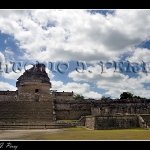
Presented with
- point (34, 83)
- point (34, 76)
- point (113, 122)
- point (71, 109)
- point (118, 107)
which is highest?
point (34, 76)

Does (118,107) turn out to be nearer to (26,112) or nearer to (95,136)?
(26,112)

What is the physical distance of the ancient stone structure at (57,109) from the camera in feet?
60.0

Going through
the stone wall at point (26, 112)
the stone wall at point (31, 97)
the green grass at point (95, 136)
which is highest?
the stone wall at point (31, 97)

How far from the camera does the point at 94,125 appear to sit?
17.6 m

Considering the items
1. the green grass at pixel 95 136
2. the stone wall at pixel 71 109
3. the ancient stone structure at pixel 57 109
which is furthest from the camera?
the stone wall at pixel 71 109

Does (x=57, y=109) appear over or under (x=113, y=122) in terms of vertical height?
over

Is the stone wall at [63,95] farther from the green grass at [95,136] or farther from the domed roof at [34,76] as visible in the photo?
the green grass at [95,136]

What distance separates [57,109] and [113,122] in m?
9.65

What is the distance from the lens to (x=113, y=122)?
709 inches

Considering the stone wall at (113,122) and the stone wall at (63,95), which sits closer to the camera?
the stone wall at (113,122)

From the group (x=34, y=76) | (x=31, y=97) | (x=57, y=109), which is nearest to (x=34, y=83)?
(x=34, y=76)

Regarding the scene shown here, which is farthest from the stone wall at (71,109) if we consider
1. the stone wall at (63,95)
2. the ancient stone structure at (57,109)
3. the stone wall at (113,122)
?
the stone wall at (113,122)

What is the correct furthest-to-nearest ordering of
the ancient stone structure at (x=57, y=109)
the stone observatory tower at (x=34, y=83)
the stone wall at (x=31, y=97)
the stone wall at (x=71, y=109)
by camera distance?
the stone observatory tower at (x=34, y=83), the stone wall at (x=31, y=97), the stone wall at (x=71, y=109), the ancient stone structure at (x=57, y=109)
